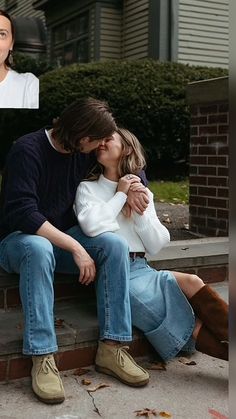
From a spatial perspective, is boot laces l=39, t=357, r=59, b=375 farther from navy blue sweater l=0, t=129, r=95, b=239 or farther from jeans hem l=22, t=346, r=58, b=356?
navy blue sweater l=0, t=129, r=95, b=239

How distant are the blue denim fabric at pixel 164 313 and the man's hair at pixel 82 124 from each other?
0.72 meters

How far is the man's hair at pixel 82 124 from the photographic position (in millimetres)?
2732

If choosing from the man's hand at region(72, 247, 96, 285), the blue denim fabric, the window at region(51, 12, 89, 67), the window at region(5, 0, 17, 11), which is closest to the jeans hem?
the man's hand at region(72, 247, 96, 285)

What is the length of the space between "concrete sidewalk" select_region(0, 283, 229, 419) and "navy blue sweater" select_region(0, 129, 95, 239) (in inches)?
27.8

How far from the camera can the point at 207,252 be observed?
371 centimetres

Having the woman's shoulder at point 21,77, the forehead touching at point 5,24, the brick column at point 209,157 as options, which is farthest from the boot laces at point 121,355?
the brick column at point 209,157

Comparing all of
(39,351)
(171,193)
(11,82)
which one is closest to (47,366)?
(39,351)

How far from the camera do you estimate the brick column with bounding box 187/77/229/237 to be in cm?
451

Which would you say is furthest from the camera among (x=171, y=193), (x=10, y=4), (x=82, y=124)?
(x=10, y=4)

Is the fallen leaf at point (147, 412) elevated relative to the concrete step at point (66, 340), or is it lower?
lower

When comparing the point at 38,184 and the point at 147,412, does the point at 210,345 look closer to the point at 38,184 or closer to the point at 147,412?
the point at 147,412

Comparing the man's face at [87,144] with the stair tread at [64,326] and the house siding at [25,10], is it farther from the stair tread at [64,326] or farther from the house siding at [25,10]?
the house siding at [25,10]

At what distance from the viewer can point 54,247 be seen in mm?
2828

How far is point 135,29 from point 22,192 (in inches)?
380
